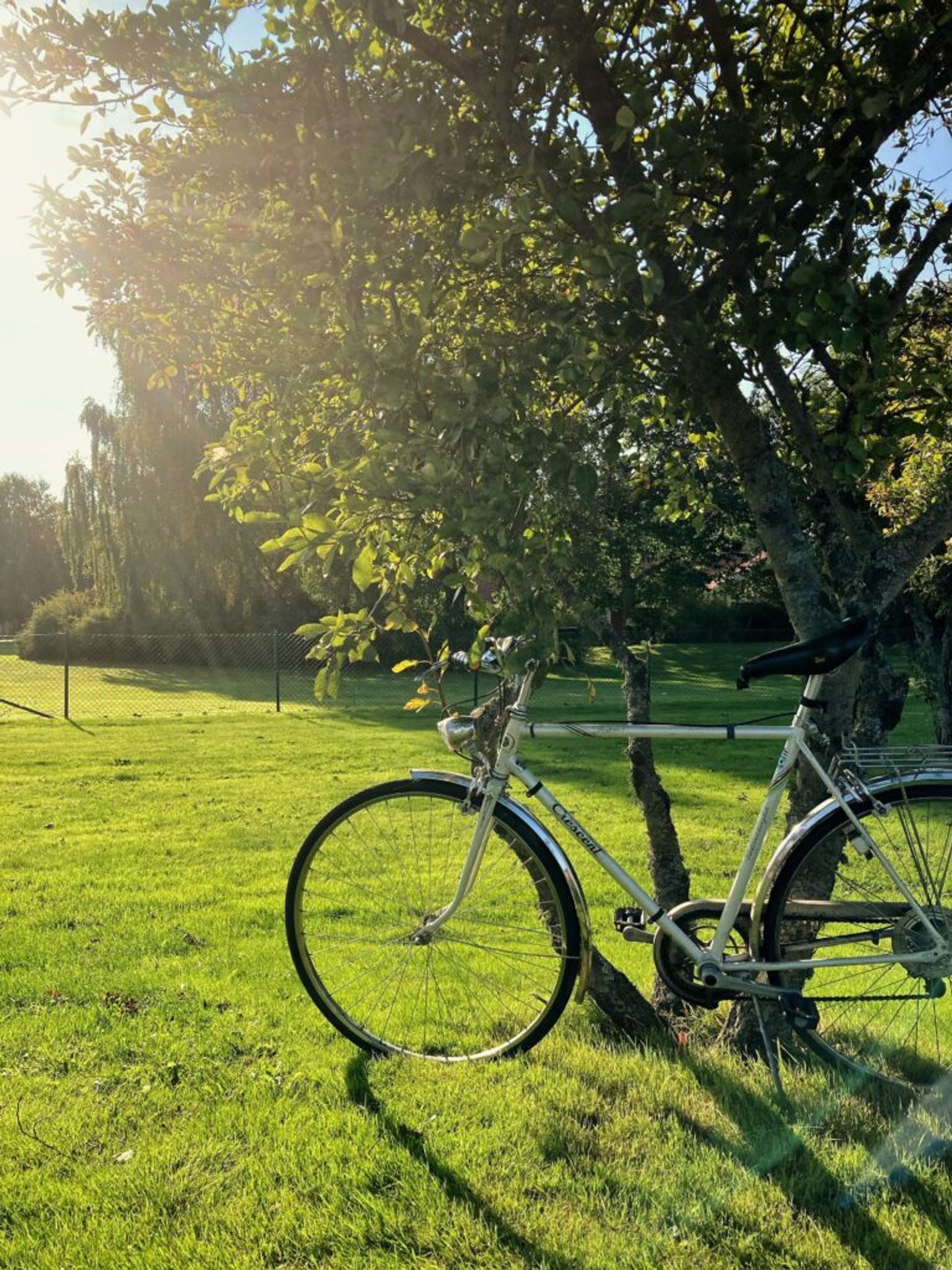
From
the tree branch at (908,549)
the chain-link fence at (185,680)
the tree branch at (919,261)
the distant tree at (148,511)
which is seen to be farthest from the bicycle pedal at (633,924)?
the distant tree at (148,511)

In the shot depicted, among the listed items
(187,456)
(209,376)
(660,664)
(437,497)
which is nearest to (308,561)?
(437,497)

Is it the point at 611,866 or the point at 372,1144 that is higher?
the point at 611,866

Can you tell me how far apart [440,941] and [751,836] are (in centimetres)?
110

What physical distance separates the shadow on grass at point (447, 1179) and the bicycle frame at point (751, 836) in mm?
543

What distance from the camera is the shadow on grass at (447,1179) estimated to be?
1.93 meters

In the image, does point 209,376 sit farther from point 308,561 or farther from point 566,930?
point 566,930

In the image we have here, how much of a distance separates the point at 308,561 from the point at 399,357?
68 centimetres

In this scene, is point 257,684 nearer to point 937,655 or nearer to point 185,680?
point 185,680

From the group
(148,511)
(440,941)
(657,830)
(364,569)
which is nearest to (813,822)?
(657,830)

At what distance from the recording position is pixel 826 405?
3.86 m

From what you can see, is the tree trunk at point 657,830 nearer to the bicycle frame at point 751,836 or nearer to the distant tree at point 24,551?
the bicycle frame at point 751,836

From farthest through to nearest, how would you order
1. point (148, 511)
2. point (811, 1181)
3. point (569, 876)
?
point (148, 511) → point (569, 876) → point (811, 1181)

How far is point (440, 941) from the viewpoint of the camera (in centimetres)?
300

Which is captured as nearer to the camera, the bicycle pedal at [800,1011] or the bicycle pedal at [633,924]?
the bicycle pedal at [800,1011]
